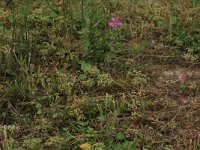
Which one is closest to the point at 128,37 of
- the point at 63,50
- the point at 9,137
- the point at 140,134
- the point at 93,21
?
the point at 93,21

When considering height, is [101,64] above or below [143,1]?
below

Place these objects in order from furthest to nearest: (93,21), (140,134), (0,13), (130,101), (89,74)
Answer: (0,13)
(93,21)
(89,74)
(130,101)
(140,134)

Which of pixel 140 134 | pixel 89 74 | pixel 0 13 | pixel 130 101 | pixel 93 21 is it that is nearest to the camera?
pixel 140 134

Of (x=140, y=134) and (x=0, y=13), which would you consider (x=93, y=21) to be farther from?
(x=140, y=134)

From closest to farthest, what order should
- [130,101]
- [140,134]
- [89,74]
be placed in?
[140,134], [130,101], [89,74]

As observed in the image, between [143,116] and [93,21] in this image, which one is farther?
[93,21]

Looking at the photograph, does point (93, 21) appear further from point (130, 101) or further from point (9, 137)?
point (9, 137)

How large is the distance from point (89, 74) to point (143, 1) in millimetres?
1350

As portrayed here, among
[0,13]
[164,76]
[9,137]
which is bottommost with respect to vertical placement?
[9,137]

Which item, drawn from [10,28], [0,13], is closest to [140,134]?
[10,28]

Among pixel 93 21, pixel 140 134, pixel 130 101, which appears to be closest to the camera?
pixel 140 134

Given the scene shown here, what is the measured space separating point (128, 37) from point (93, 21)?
0.39 m

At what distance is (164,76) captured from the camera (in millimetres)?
4020

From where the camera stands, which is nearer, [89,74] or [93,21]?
[89,74]
